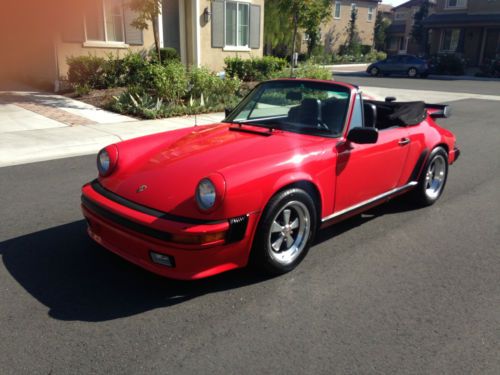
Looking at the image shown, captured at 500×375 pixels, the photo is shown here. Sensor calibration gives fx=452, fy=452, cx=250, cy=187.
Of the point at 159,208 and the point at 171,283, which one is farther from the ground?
the point at 159,208

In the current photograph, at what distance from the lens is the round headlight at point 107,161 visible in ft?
12.4

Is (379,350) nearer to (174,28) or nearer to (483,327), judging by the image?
(483,327)

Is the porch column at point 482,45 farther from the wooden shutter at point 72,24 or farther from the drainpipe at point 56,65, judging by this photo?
the drainpipe at point 56,65

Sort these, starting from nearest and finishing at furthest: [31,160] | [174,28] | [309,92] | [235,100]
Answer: [309,92] → [31,160] → [235,100] → [174,28]

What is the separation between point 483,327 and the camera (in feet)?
9.77

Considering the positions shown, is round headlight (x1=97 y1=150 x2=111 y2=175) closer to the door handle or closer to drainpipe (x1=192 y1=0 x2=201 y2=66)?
the door handle

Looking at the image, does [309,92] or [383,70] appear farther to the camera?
[383,70]

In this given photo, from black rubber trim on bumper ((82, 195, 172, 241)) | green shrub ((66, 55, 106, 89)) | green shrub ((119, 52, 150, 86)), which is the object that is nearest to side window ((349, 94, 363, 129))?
black rubber trim on bumper ((82, 195, 172, 241))

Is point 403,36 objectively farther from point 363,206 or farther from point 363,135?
point 363,135

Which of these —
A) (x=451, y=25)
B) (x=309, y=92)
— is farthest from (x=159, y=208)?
(x=451, y=25)

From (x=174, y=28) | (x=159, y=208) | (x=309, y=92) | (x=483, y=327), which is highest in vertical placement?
(x=174, y=28)

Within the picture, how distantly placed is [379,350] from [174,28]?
16865 mm

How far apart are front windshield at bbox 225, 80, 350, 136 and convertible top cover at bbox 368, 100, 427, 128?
96 cm

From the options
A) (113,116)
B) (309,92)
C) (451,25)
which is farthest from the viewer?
(451,25)
